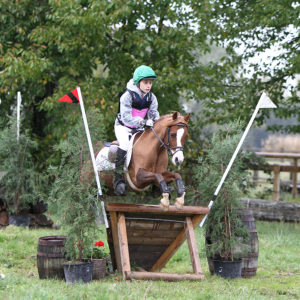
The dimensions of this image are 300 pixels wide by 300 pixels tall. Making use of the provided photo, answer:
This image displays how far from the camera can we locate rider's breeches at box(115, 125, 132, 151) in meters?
6.00

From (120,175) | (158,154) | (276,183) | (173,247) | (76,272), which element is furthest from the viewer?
(276,183)

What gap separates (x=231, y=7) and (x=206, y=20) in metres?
0.99

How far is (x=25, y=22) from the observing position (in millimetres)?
12539

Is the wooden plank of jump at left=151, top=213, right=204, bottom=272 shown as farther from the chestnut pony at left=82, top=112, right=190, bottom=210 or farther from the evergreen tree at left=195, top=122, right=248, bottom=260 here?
the chestnut pony at left=82, top=112, right=190, bottom=210

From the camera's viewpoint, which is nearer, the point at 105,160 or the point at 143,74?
the point at 143,74

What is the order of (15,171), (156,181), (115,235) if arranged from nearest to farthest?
(156,181)
(115,235)
(15,171)

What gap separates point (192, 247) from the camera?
6.08 m

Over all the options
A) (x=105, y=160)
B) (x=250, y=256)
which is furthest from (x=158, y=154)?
(x=250, y=256)

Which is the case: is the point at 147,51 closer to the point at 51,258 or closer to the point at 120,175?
the point at 120,175

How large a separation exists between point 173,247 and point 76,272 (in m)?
1.50

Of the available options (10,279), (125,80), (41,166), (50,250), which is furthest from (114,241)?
Answer: (41,166)

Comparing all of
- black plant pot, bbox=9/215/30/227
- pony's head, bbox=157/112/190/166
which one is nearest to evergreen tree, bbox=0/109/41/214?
black plant pot, bbox=9/215/30/227

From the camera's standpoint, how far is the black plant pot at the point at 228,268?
6336 mm

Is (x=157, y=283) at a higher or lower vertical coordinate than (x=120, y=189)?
lower
